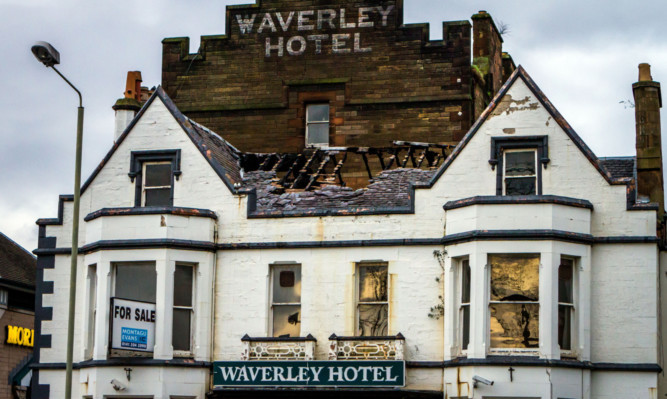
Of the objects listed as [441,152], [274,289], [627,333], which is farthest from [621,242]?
[441,152]

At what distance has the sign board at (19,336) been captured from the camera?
43.6 m

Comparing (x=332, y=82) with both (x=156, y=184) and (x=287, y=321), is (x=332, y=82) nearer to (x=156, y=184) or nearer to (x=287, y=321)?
(x=156, y=184)

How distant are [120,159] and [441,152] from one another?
11.0m

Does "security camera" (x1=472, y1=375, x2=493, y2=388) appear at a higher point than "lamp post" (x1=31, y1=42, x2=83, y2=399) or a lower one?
lower

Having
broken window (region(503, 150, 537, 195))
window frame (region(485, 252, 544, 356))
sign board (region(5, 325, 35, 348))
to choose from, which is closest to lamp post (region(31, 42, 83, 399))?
window frame (region(485, 252, 544, 356))

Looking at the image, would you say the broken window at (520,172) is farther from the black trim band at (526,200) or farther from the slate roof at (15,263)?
the slate roof at (15,263)

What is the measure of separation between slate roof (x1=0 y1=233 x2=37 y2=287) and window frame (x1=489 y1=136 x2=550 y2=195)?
1985 centimetres

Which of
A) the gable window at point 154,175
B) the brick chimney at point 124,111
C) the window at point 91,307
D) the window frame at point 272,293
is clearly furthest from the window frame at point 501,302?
the brick chimney at point 124,111

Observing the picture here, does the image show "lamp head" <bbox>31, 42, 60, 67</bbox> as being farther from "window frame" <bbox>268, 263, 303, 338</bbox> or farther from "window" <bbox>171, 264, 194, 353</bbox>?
"window frame" <bbox>268, 263, 303, 338</bbox>

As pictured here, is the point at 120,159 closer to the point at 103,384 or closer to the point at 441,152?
the point at 103,384

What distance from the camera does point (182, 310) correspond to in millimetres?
30938

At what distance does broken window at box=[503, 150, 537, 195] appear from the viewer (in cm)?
3008

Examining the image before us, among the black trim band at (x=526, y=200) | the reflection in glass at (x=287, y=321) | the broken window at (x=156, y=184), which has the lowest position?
the reflection in glass at (x=287, y=321)

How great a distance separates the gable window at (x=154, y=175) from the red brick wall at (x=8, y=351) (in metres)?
13.4
